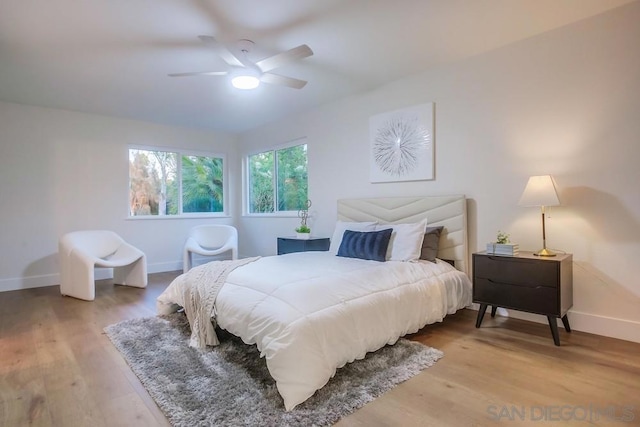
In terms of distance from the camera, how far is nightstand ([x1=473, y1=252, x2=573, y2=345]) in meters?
2.45

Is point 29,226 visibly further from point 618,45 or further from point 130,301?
point 618,45

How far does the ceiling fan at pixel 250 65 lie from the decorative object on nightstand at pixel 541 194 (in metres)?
2.05

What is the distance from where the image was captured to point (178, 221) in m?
5.86

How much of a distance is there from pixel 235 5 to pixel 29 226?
4.39 m

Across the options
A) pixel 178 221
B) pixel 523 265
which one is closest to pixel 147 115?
pixel 178 221

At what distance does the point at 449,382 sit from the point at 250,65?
2.73 meters

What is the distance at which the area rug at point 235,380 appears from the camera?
1.62 m

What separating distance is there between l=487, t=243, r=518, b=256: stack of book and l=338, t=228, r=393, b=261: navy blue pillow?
882mm

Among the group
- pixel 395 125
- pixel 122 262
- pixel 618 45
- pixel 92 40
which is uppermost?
pixel 92 40

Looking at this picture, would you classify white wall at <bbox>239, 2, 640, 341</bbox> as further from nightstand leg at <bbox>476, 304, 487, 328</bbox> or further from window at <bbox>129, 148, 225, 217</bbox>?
window at <bbox>129, 148, 225, 217</bbox>

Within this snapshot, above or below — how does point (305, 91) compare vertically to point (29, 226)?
above

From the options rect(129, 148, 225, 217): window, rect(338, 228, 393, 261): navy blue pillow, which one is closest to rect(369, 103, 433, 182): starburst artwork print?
rect(338, 228, 393, 261): navy blue pillow

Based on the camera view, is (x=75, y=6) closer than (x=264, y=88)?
Yes

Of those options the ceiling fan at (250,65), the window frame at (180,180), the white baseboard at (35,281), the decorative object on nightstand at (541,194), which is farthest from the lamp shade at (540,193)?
the white baseboard at (35,281)
